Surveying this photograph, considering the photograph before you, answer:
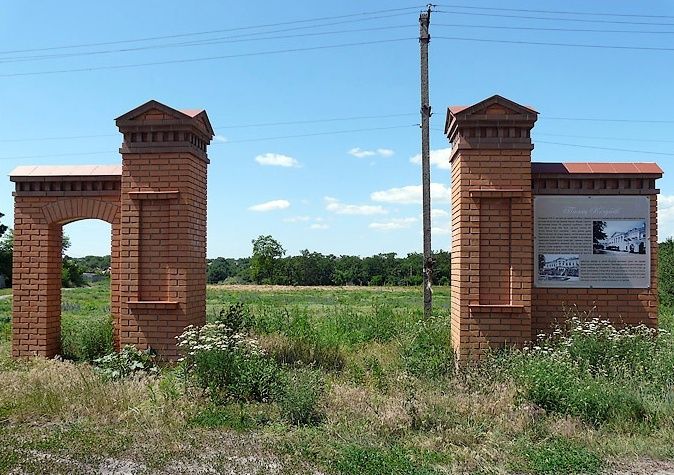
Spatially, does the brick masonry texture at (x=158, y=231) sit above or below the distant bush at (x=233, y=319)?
above

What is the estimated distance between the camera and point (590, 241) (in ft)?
26.6

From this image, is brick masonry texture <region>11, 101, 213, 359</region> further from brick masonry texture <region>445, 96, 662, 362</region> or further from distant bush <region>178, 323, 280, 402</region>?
brick masonry texture <region>445, 96, 662, 362</region>

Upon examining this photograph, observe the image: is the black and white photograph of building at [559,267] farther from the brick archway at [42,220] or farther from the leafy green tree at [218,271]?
the leafy green tree at [218,271]

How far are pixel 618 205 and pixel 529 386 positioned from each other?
Answer: 3.11 m

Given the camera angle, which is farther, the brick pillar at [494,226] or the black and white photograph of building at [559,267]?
the black and white photograph of building at [559,267]

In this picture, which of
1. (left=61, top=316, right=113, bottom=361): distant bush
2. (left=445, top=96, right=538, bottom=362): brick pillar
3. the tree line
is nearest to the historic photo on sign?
(left=445, top=96, right=538, bottom=362): brick pillar

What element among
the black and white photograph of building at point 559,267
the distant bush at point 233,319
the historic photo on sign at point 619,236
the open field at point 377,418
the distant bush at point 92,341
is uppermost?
the historic photo on sign at point 619,236

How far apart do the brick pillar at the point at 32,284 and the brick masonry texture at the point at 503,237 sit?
5904 millimetres

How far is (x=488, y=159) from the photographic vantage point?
25.8 feet

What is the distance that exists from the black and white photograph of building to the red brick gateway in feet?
0.06

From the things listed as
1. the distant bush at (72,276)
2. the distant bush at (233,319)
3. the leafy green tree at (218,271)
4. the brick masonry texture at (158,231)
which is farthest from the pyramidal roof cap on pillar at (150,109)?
the leafy green tree at (218,271)

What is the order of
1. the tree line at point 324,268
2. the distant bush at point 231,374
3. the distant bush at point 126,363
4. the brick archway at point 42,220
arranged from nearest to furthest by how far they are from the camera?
the distant bush at point 231,374 → the distant bush at point 126,363 → the brick archway at point 42,220 → the tree line at point 324,268

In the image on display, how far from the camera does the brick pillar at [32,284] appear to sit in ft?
29.6

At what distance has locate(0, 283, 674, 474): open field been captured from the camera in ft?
17.0
